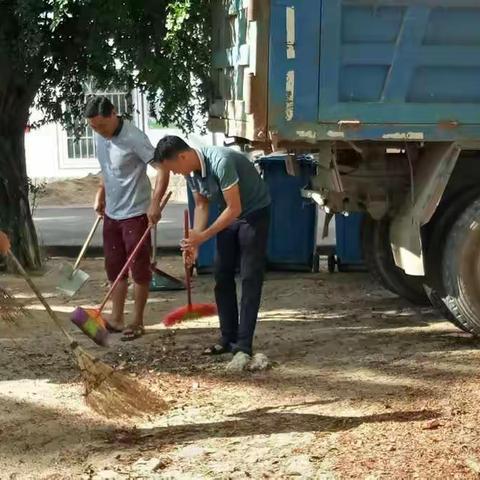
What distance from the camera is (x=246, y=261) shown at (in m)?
5.47

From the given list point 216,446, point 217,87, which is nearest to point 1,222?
point 217,87

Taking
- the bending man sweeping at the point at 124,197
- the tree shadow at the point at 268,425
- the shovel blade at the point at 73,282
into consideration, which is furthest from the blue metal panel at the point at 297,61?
the shovel blade at the point at 73,282

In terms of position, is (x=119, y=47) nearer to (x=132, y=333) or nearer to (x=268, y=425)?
(x=132, y=333)

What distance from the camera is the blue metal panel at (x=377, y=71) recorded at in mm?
5270

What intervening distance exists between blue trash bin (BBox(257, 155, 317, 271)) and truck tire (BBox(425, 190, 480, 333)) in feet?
9.97

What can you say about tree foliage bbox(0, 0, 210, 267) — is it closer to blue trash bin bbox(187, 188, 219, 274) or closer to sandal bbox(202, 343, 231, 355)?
blue trash bin bbox(187, 188, 219, 274)

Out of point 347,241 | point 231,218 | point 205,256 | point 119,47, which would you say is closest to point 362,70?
point 231,218

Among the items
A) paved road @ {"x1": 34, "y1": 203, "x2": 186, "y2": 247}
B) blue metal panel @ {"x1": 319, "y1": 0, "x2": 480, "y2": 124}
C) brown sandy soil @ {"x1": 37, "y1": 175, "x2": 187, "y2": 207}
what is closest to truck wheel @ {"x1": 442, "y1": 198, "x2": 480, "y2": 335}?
blue metal panel @ {"x1": 319, "y1": 0, "x2": 480, "y2": 124}

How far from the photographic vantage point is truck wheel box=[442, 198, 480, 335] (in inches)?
222

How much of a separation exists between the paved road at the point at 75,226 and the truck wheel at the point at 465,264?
5.82 metres

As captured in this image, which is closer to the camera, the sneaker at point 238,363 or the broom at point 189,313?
the sneaker at point 238,363

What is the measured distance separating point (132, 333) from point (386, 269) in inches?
84.0

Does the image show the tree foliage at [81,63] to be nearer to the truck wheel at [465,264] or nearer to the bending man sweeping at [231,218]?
the bending man sweeping at [231,218]

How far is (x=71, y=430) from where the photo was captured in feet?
14.8
